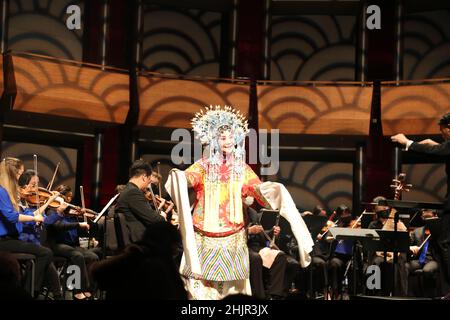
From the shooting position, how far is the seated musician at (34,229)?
6.99 m

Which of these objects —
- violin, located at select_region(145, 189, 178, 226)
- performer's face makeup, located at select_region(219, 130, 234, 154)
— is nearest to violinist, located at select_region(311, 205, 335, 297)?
violin, located at select_region(145, 189, 178, 226)

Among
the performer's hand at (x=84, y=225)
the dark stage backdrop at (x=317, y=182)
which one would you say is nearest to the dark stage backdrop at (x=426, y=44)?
the dark stage backdrop at (x=317, y=182)

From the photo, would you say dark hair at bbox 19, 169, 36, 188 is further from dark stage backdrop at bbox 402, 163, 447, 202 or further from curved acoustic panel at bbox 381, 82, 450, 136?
dark stage backdrop at bbox 402, 163, 447, 202

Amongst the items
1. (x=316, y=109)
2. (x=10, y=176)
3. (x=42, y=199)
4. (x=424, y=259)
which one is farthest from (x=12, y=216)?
(x=316, y=109)

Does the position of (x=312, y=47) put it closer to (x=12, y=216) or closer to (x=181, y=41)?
(x=181, y=41)

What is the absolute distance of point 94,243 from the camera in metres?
10.2

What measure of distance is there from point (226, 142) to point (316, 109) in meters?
9.33

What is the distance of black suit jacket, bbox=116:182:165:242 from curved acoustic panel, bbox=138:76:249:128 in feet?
27.9

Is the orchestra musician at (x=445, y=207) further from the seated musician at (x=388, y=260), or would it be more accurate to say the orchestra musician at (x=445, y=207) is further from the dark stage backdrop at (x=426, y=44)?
the dark stage backdrop at (x=426, y=44)

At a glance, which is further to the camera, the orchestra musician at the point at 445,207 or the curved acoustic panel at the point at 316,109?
the curved acoustic panel at the point at 316,109

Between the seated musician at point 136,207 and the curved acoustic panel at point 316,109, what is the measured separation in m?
8.91

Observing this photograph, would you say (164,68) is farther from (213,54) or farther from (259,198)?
(259,198)
